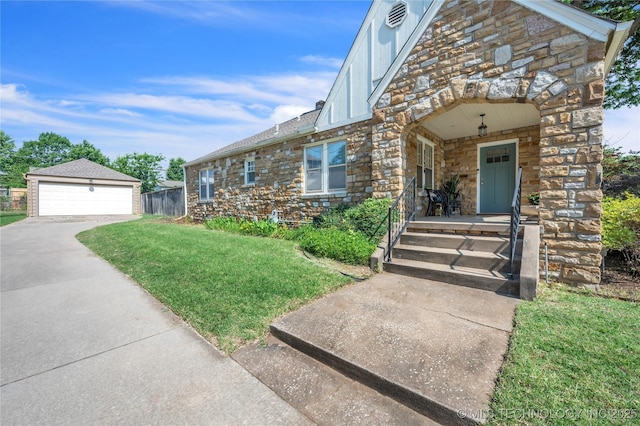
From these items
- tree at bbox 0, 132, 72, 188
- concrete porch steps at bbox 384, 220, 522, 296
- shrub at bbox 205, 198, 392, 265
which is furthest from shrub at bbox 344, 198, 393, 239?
tree at bbox 0, 132, 72, 188

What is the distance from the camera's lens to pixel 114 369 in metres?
2.37

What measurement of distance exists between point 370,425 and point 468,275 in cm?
300

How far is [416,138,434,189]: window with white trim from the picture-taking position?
776 cm

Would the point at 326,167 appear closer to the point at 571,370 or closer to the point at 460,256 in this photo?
the point at 460,256

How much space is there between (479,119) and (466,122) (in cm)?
34

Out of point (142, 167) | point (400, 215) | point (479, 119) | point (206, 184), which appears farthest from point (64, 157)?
point (479, 119)

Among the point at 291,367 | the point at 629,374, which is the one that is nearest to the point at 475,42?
the point at 629,374

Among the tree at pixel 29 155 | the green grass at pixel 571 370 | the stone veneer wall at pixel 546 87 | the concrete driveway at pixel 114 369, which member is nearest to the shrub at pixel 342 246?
the green grass at pixel 571 370

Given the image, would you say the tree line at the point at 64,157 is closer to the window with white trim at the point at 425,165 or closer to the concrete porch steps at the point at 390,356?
the window with white trim at the point at 425,165

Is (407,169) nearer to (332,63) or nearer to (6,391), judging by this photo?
(332,63)

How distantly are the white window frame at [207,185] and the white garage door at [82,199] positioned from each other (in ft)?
41.1

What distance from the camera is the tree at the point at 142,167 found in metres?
41.5

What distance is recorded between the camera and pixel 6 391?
6.91ft

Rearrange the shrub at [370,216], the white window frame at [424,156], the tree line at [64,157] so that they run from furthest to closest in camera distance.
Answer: the tree line at [64,157], the white window frame at [424,156], the shrub at [370,216]
